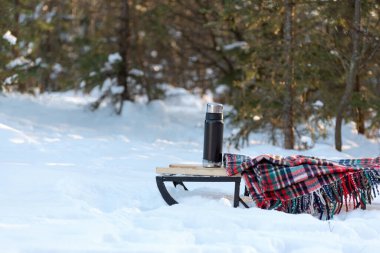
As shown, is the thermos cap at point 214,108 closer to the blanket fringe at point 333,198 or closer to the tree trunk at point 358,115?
the blanket fringe at point 333,198

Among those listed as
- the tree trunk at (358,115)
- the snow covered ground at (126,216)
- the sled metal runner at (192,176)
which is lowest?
the snow covered ground at (126,216)

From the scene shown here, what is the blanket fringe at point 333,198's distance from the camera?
17.6ft

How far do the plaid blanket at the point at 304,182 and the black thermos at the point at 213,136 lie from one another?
0.60 feet

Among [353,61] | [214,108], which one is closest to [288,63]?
[353,61]

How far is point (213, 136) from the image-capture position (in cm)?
557

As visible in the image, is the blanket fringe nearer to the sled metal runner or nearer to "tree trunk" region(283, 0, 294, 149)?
the sled metal runner

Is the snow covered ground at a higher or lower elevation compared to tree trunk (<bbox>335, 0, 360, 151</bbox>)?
lower

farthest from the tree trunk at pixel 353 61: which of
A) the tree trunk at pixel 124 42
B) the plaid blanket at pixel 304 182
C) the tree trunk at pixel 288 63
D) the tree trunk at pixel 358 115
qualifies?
the tree trunk at pixel 124 42

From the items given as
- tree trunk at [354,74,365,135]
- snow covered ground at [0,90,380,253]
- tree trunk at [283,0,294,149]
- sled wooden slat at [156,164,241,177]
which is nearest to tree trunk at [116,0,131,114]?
tree trunk at [283,0,294,149]

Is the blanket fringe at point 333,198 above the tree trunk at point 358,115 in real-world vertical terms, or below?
below

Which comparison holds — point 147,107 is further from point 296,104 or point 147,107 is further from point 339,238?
point 339,238

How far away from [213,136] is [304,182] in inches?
37.2

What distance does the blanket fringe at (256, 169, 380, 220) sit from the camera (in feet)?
17.6

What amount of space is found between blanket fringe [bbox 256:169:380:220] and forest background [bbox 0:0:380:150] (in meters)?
5.10
